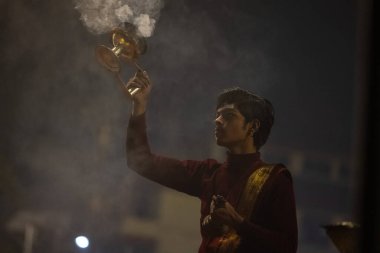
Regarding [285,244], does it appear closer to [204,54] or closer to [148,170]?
[148,170]

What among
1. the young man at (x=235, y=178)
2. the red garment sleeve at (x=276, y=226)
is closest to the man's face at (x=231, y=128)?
→ the young man at (x=235, y=178)

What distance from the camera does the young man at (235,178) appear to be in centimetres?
547

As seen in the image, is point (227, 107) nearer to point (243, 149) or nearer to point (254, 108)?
point (254, 108)

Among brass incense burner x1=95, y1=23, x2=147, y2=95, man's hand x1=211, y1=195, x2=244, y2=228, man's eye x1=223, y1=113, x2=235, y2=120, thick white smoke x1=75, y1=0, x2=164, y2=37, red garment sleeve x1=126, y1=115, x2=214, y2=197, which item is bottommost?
man's hand x1=211, y1=195, x2=244, y2=228

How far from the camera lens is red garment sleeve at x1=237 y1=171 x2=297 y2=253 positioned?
Result: 542 centimetres

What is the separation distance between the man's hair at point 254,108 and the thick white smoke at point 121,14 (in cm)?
119

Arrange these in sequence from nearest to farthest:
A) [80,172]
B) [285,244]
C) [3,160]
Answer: [285,244] → [80,172] → [3,160]

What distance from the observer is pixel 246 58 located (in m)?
7.04

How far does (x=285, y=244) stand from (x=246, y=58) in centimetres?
248

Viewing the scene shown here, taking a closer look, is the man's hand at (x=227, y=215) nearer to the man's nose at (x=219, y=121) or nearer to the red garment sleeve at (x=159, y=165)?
the red garment sleeve at (x=159, y=165)

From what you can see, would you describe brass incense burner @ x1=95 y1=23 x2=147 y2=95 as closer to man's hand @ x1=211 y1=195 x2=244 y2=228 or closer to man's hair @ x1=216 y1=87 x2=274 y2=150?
man's hair @ x1=216 y1=87 x2=274 y2=150

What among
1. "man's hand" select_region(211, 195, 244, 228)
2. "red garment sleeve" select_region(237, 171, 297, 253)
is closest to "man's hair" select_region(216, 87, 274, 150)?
"red garment sleeve" select_region(237, 171, 297, 253)

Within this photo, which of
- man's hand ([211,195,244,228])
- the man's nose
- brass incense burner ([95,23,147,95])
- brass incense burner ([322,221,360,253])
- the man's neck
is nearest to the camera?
brass incense burner ([322,221,360,253])

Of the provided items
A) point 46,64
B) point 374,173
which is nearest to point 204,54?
point 46,64
